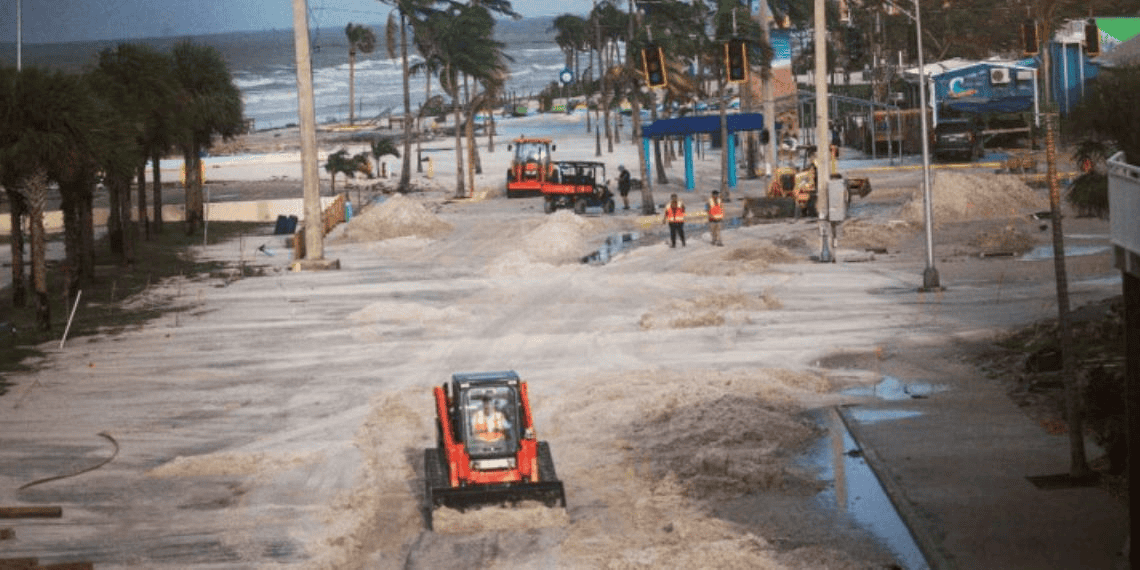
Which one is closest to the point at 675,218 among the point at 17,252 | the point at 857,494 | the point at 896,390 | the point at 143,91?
the point at 17,252

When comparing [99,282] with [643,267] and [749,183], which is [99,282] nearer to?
[643,267]

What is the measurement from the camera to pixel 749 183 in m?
90.6

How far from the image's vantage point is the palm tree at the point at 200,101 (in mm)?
77750

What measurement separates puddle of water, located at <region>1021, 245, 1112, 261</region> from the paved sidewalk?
709 inches

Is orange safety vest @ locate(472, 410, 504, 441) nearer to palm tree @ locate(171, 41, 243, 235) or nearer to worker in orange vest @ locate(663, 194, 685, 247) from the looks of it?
worker in orange vest @ locate(663, 194, 685, 247)

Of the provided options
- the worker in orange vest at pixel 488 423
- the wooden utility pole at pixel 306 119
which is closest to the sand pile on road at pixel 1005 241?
the wooden utility pole at pixel 306 119

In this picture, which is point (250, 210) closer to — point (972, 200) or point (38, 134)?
point (972, 200)

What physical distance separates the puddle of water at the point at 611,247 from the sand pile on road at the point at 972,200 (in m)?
9.99

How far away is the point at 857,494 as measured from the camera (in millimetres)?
25031

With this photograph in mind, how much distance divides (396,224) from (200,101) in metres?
13.1

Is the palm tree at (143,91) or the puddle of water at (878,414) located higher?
the palm tree at (143,91)

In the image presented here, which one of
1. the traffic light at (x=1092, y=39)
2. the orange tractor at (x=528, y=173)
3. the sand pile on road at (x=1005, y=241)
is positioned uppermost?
the traffic light at (x=1092, y=39)

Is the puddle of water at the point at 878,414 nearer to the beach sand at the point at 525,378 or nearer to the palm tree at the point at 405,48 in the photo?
the beach sand at the point at 525,378

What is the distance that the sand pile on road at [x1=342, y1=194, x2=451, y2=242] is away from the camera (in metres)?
69.8
